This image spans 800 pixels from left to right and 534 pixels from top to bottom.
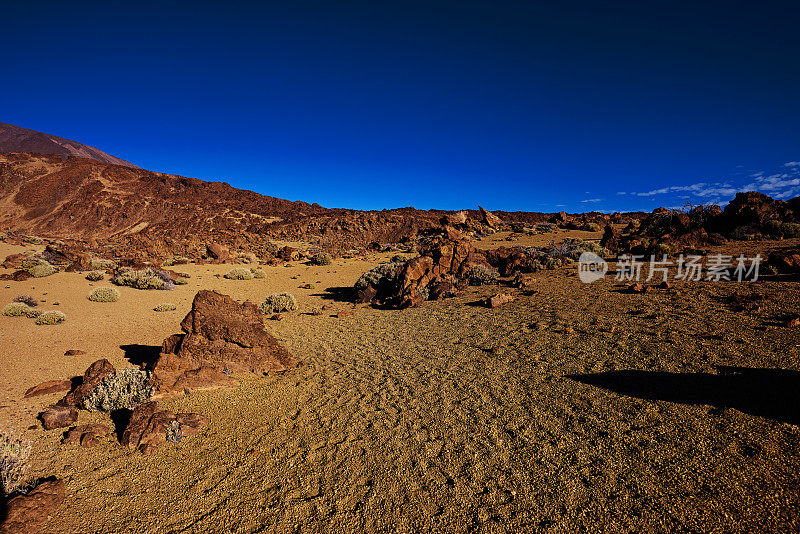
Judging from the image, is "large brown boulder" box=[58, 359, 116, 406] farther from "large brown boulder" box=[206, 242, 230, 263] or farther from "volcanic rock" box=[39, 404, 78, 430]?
"large brown boulder" box=[206, 242, 230, 263]

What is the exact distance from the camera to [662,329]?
22.9ft

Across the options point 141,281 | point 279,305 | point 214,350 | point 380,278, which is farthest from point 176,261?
point 214,350

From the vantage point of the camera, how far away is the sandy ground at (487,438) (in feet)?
10.5

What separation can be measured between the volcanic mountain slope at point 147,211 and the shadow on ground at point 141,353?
84.0 ft

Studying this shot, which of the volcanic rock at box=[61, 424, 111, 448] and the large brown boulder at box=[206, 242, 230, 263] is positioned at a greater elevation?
the large brown boulder at box=[206, 242, 230, 263]

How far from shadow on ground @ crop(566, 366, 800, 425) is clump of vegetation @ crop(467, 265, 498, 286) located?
8.43 metres

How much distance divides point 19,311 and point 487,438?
49.0ft

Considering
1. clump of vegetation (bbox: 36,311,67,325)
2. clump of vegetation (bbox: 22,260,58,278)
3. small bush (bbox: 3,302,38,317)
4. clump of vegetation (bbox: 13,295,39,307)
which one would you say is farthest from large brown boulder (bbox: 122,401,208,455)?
clump of vegetation (bbox: 22,260,58,278)

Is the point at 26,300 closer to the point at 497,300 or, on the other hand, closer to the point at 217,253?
the point at 217,253

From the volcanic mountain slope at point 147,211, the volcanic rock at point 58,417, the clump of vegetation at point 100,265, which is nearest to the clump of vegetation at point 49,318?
the volcanic rock at point 58,417

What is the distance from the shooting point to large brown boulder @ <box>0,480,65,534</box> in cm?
310

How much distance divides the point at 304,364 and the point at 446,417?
3940mm

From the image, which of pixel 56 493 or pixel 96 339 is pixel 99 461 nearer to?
pixel 56 493

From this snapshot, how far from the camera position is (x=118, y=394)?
540 cm
